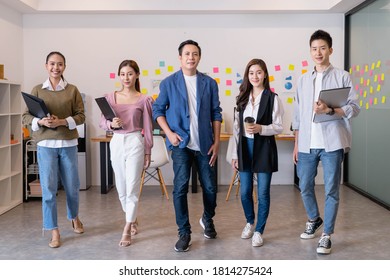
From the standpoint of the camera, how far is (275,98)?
137 inches

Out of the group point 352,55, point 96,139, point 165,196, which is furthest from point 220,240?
point 352,55

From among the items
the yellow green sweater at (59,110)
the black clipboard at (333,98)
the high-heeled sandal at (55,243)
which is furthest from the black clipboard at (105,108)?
the black clipboard at (333,98)

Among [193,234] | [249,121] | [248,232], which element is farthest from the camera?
[193,234]

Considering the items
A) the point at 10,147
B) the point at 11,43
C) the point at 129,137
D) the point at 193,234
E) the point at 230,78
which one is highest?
the point at 11,43

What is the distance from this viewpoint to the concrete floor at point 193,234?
3.35 meters

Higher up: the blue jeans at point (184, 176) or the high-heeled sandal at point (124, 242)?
the blue jeans at point (184, 176)

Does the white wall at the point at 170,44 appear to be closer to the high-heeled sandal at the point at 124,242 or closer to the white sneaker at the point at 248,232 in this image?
the white sneaker at the point at 248,232

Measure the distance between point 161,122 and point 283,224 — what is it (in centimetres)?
155

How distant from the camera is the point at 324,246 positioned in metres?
3.33

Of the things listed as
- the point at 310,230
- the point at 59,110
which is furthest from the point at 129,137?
the point at 310,230

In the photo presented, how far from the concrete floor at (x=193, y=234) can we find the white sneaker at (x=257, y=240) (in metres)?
0.05

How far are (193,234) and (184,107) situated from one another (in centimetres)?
110

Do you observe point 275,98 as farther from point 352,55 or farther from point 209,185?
point 352,55

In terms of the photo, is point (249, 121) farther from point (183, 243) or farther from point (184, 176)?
point (183, 243)
